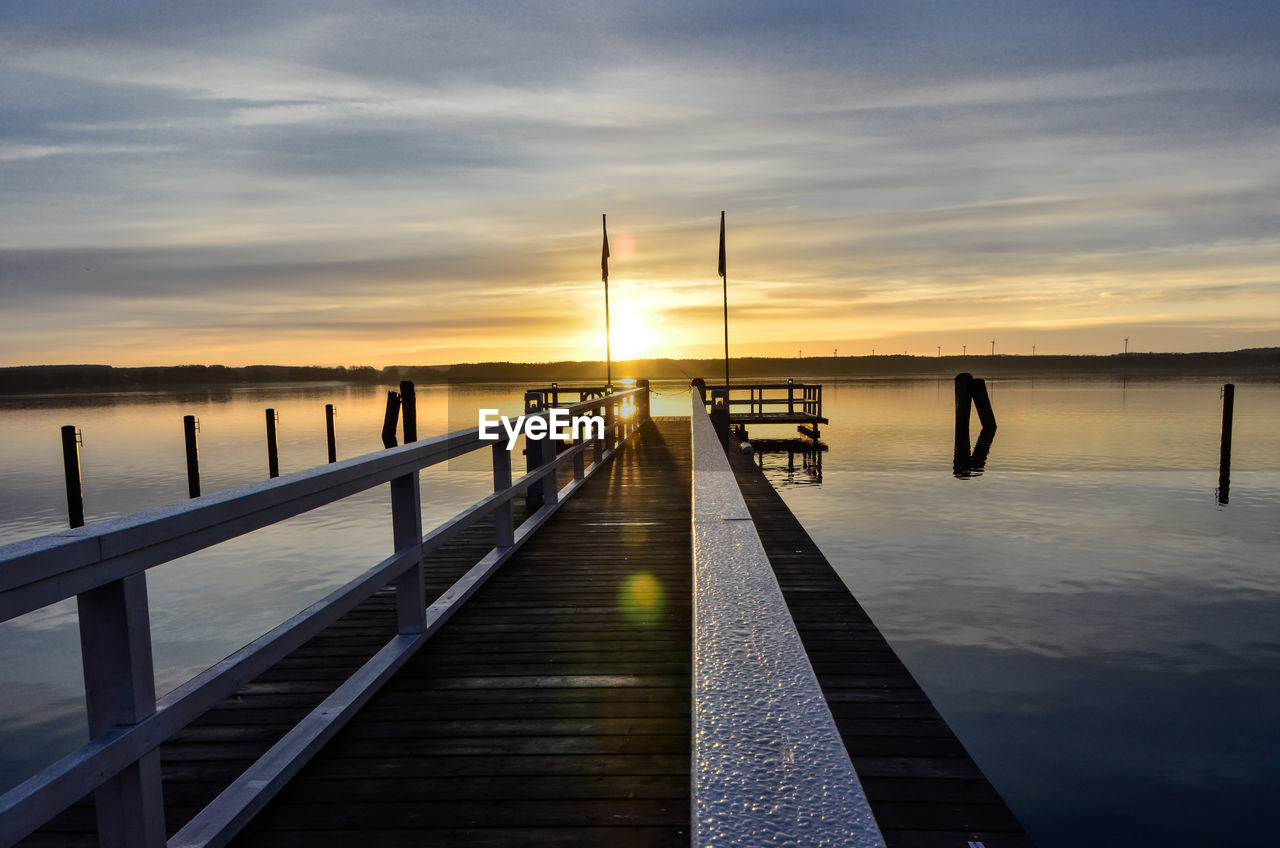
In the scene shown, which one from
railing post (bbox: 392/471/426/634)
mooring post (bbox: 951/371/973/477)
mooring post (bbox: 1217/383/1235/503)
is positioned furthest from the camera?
mooring post (bbox: 951/371/973/477)

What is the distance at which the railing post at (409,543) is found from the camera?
411cm

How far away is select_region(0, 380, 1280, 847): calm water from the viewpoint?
22.3 feet

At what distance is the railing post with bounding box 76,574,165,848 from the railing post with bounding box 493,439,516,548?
145 inches

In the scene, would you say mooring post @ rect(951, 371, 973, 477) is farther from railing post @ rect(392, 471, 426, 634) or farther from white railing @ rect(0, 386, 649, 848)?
white railing @ rect(0, 386, 649, 848)

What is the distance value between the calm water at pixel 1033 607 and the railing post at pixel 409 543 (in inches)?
184

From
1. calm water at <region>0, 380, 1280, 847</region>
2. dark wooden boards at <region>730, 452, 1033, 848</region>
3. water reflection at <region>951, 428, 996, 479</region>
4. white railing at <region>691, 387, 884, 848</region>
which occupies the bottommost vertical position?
water reflection at <region>951, 428, 996, 479</region>

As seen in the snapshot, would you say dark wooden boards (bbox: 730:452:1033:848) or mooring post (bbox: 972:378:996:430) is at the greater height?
dark wooden boards (bbox: 730:452:1033:848)

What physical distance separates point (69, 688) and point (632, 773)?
29.0 ft

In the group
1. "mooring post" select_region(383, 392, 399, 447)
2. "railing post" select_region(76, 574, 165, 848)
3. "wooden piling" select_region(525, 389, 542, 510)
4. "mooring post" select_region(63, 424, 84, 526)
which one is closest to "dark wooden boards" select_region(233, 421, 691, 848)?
"railing post" select_region(76, 574, 165, 848)

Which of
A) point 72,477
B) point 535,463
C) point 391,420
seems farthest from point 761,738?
point 391,420

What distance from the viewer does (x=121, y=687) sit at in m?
2.05

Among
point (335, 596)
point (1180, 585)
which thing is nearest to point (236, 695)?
point (335, 596)

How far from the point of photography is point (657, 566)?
265 inches

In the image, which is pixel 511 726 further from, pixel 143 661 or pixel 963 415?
pixel 963 415
